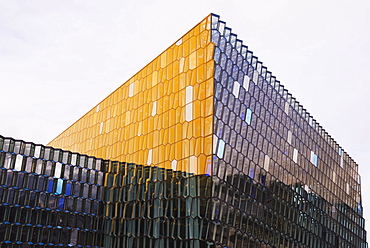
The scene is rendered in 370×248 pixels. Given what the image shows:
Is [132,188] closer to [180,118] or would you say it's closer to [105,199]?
[105,199]

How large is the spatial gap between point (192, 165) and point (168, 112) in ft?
18.5

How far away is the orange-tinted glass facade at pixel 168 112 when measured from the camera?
29.7m

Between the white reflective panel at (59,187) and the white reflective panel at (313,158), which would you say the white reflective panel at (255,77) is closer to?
the white reflective panel at (313,158)

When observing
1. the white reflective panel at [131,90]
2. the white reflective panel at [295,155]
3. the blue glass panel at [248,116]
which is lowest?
the white reflective panel at [295,155]

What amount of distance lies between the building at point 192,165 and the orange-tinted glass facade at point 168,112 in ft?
0.28

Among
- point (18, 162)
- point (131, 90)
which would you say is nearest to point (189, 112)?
point (131, 90)

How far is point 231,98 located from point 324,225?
19.6m

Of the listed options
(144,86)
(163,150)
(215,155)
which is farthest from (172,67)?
(215,155)

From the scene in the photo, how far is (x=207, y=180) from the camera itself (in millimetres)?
27875

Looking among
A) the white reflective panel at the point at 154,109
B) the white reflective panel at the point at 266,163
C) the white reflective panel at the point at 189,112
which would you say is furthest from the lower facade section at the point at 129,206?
the white reflective panel at the point at 154,109

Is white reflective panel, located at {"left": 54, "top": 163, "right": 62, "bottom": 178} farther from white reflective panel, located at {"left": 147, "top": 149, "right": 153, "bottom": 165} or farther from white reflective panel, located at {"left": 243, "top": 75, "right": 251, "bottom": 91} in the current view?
white reflective panel, located at {"left": 243, "top": 75, "right": 251, "bottom": 91}

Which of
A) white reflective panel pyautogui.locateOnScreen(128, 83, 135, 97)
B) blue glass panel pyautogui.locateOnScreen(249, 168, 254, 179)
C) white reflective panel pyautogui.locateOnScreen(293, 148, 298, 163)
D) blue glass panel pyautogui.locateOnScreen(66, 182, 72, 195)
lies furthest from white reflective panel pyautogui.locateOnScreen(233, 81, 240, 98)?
blue glass panel pyautogui.locateOnScreen(66, 182, 72, 195)

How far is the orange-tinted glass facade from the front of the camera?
2972 cm

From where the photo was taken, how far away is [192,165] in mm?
28891
